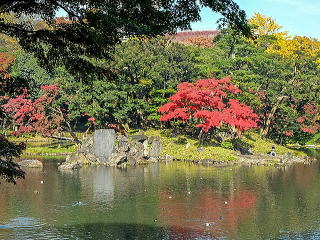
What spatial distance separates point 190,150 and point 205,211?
17481 mm

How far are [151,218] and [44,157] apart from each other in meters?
20.2

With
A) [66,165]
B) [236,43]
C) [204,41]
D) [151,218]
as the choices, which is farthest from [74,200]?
[204,41]

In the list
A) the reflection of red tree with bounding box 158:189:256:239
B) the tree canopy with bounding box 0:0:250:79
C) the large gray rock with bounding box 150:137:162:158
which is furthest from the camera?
the large gray rock with bounding box 150:137:162:158

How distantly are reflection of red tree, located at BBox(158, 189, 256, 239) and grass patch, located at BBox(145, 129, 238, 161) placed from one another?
1095cm

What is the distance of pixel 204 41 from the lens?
66.2 m

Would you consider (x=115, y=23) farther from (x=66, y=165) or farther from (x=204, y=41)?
(x=204, y=41)

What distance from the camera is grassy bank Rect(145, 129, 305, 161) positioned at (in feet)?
126

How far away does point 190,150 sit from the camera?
3994cm

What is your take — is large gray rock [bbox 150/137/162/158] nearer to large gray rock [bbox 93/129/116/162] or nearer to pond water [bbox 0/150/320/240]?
large gray rock [bbox 93/129/116/162]

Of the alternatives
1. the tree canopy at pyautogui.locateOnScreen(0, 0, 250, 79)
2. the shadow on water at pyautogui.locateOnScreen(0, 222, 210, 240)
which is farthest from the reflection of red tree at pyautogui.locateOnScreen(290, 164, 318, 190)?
the tree canopy at pyautogui.locateOnScreen(0, 0, 250, 79)

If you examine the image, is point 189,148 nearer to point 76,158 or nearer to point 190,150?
point 190,150

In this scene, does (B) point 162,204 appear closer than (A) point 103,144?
Yes

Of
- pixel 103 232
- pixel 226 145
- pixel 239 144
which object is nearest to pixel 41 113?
pixel 226 145

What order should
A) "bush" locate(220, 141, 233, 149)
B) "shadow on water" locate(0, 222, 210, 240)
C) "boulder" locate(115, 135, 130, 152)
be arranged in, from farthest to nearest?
1. "bush" locate(220, 141, 233, 149)
2. "boulder" locate(115, 135, 130, 152)
3. "shadow on water" locate(0, 222, 210, 240)
